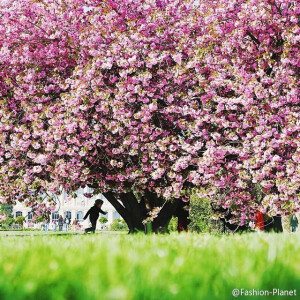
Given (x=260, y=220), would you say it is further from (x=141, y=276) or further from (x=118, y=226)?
(x=118, y=226)

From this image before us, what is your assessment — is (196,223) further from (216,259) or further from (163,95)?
(216,259)

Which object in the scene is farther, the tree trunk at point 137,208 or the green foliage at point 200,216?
the green foliage at point 200,216

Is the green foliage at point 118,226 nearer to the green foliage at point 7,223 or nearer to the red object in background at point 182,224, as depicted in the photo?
the green foliage at point 7,223

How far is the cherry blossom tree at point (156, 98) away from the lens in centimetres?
1279

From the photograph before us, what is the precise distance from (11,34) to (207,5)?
585 cm

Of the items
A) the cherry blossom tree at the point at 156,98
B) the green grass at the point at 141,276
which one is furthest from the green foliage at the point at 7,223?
Answer: the green grass at the point at 141,276

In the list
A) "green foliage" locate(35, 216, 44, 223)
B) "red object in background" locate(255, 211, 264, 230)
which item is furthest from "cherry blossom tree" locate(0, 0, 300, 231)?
"green foliage" locate(35, 216, 44, 223)

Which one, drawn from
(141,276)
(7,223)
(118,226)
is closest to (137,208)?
(141,276)

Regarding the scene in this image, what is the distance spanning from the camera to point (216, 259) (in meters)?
2.90

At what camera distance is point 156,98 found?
13.7m

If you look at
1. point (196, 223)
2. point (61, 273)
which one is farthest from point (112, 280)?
point (196, 223)

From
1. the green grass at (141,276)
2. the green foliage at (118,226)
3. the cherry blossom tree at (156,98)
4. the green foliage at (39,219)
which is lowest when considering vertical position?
the green foliage at (118,226)

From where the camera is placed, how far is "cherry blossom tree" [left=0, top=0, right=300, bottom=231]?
12789 millimetres

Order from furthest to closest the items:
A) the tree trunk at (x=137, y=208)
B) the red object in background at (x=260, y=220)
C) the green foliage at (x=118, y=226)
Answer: the green foliage at (x=118, y=226), the tree trunk at (x=137, y=208), the red object in background at (x=260, y=220)
